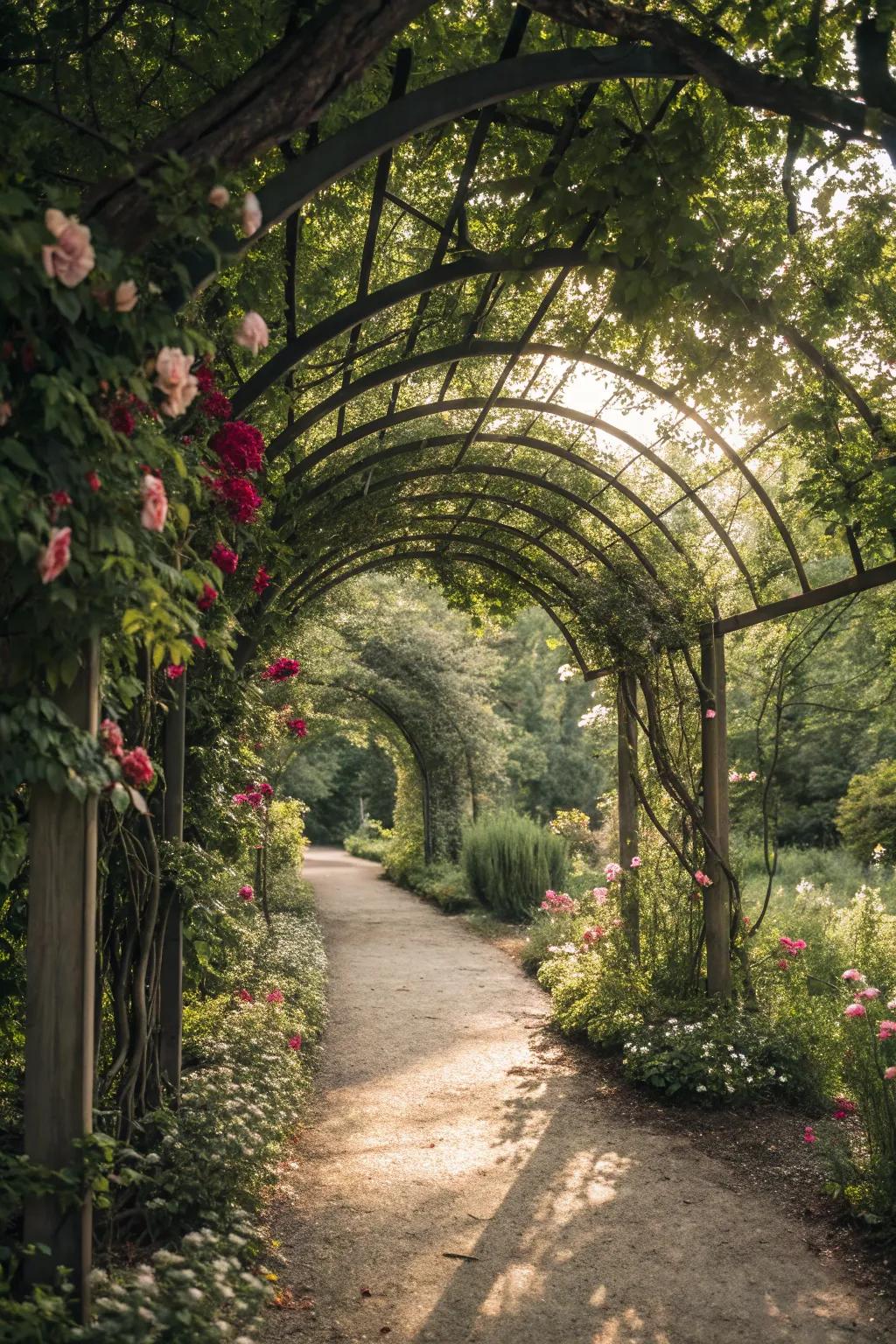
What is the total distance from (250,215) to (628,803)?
620 cm

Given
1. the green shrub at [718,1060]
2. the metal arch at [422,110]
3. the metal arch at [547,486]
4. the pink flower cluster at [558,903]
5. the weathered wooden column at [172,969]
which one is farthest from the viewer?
the pink flower cluster at [558,903]

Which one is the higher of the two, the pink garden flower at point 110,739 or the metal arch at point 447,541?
the metal arch at point 447,541

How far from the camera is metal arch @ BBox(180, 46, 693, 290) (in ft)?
7.95

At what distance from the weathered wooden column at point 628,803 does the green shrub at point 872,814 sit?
4645 millimetres

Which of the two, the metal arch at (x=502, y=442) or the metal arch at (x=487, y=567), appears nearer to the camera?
the metal arch at (x=502, y=442)

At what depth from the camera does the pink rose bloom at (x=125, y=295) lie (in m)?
1.99

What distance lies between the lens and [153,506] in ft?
6.75

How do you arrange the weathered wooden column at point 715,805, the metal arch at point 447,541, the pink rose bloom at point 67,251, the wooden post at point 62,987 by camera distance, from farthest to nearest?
the metal arch at point 447,541
the weathered wooden column at point 715,805
the wooden post at point 62,987
the pink rose bloom at point 67,251

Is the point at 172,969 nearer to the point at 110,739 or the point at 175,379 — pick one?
the point at 110,739

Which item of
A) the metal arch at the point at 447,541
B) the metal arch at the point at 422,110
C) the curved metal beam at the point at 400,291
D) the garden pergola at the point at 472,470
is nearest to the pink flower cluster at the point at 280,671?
the garden pergola at the point at 472,470

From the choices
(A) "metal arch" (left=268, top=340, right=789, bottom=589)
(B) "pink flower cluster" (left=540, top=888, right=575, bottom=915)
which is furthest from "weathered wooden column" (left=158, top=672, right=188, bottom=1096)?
(B) "pink flower cluster" (left=540, top=888, right=575, bottom=915)

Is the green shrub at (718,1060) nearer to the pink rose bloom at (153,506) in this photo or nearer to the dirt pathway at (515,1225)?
the dirt pathway at (515,1225)

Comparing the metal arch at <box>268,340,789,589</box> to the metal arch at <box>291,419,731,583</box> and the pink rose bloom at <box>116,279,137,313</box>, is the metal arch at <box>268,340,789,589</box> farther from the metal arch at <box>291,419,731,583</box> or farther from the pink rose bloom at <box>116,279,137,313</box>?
the pink rose bloom at <box>116,279,137,313</box>

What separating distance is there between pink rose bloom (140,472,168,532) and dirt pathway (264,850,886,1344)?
236cm
